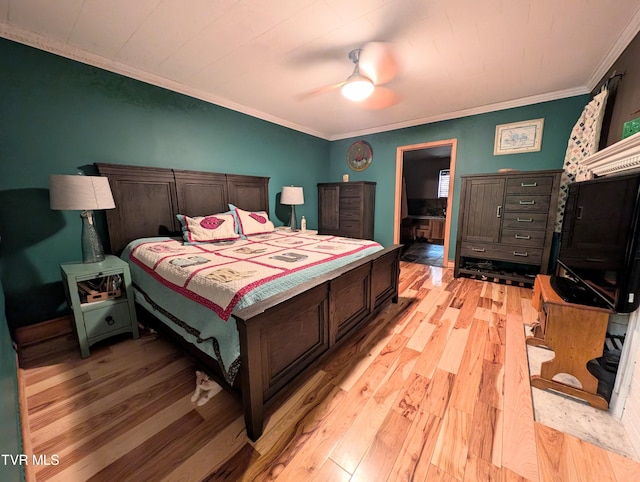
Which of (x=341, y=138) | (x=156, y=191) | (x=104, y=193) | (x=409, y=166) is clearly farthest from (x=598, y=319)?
(x=409, y=166)

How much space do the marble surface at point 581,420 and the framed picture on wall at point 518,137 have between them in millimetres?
3008

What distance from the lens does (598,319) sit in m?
1.40

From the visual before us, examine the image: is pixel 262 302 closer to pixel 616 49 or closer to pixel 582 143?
pixel 616 49

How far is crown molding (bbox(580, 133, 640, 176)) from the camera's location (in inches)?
53.0

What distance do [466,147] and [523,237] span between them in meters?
1.56

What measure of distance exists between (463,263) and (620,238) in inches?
94.7

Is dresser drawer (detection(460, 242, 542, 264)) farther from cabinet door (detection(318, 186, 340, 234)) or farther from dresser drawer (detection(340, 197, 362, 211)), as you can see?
cabinet door (detection(318, 186, 340, 234))

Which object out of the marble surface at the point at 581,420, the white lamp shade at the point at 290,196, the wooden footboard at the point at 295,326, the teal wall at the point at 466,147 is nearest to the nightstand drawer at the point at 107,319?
the wooden footboard at the point at 295,326

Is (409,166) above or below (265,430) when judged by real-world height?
above

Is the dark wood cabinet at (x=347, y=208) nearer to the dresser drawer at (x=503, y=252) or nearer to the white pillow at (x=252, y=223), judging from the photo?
the dresser drawer at (x=503, y=252)

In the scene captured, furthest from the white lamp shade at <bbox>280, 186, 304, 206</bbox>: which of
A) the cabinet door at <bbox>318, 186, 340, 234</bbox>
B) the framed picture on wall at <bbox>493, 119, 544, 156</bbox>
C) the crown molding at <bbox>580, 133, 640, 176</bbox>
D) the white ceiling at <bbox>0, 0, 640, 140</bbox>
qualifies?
the crown molding at <bbox>580, 133, 640, 176</bbox>

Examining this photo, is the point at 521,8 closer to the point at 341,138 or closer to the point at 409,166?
the point at 341,138

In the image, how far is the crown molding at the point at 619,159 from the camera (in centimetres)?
135

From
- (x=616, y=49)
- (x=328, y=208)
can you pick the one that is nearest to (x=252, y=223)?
(x=328, y=208)
